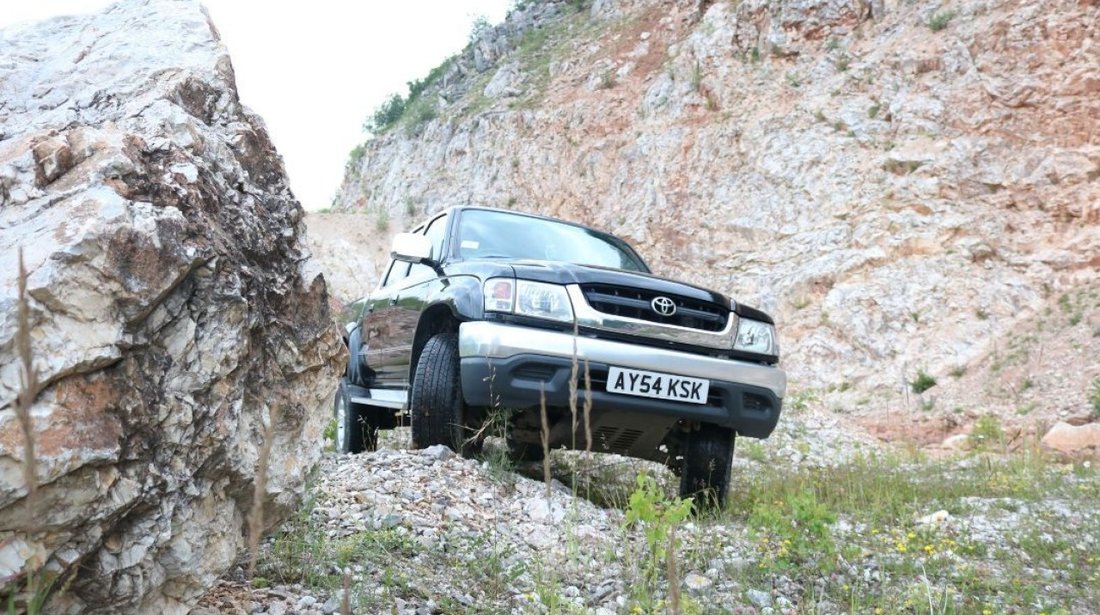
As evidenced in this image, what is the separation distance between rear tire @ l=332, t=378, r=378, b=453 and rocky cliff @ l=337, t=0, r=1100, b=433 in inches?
363

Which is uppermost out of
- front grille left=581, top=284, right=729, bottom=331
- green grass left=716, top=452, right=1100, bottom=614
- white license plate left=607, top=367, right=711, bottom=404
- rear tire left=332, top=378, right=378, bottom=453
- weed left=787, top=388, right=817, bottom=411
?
front grille left=581, top=284, right=729, bottom=331

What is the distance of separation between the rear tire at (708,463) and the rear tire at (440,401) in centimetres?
119

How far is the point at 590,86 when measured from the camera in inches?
1041

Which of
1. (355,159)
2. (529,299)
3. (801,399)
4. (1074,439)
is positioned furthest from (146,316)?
(355,159)

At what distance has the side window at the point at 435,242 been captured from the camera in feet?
18.6

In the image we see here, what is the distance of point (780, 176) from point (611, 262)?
47.7ft

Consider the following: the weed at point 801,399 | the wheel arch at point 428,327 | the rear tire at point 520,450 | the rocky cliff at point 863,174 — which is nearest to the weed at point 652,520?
the wheel arch at point 428,327

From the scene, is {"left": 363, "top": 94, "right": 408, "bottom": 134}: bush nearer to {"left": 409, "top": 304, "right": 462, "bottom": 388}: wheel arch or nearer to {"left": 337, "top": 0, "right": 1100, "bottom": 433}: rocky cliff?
{"left": 337, "top": 0, "right": 1100, "bottom": 433}: rocky cliff

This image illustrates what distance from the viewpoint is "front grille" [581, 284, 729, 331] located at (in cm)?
449

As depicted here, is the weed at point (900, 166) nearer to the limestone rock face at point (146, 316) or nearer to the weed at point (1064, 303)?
the weed at point (1064, 303)

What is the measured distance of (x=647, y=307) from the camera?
4559 millimetres

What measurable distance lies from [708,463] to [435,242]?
2329 millimetres

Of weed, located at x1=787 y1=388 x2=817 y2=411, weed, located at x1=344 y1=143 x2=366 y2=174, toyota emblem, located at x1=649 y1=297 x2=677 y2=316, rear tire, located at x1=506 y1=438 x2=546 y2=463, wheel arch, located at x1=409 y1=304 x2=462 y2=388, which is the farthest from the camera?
weed, located at x1=344 y1=143 x2=366 y2=174


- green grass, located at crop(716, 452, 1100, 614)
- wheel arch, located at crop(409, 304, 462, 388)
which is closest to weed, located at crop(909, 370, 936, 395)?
green grass, located at crop(716, 452, 1100, 614)
